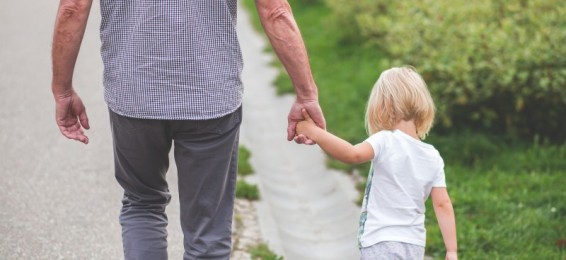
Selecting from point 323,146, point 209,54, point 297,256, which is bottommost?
point 297,256

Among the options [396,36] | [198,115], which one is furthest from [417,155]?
[396,36]

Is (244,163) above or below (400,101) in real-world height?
below

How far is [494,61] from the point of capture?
21.6 feet

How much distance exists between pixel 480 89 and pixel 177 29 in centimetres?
397

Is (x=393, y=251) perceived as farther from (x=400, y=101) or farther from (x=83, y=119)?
(x=83, y=119)

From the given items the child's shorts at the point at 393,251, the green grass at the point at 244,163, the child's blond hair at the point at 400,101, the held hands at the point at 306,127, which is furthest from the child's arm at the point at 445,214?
the green grass at the point at 244,163

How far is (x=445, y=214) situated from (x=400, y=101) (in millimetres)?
439

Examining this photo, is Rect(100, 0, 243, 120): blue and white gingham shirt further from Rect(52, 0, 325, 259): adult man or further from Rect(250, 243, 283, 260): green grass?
Rect(250, 243, 283, 260): green grass

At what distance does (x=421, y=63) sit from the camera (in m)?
7.00

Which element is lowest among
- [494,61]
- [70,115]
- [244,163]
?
[244,163]

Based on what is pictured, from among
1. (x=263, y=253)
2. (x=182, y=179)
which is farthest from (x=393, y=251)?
(x=263, y=253)

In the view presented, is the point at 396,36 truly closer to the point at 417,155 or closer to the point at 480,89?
the point at 480,89

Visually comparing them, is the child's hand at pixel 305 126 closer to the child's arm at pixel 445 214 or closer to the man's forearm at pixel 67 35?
the child's arm at pixel 445 214

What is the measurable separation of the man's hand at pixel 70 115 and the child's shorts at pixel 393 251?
1228 mm
